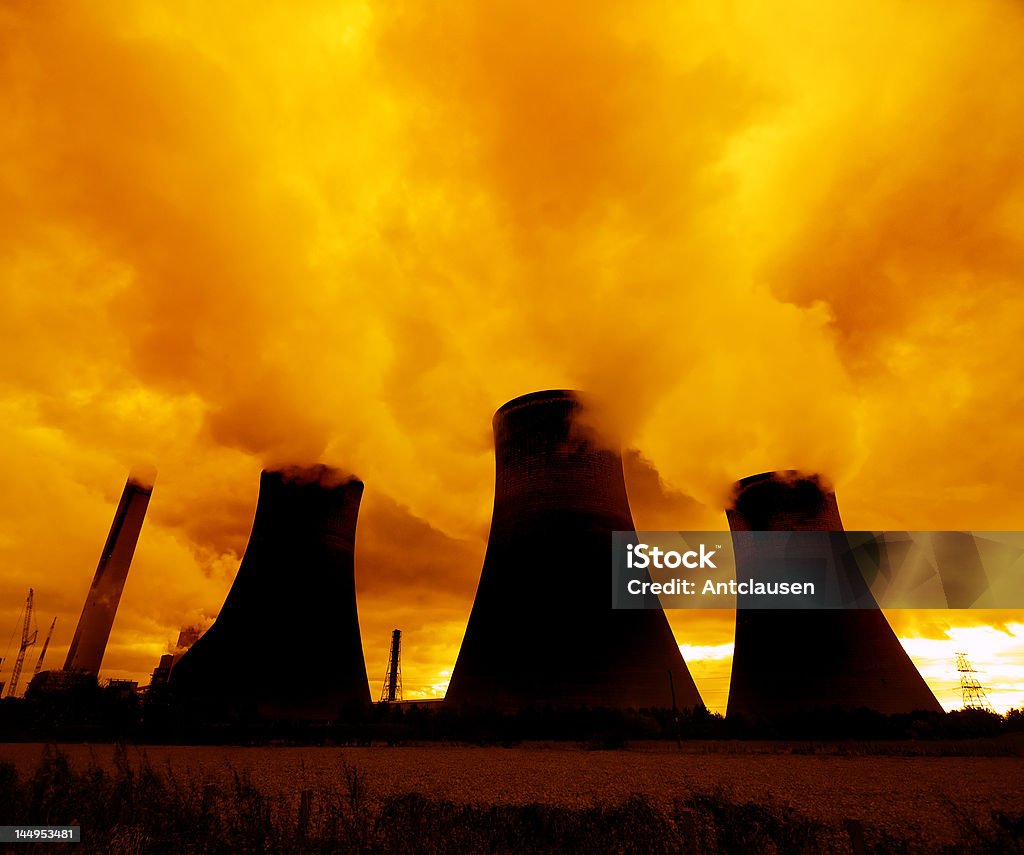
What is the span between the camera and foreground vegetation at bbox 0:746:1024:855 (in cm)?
467

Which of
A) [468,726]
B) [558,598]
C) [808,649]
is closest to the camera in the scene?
[468,726]

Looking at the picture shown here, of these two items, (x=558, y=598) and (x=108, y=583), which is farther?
(x=108, y=583)

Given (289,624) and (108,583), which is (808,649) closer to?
(289,624)

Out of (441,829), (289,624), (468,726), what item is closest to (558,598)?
(468,726)

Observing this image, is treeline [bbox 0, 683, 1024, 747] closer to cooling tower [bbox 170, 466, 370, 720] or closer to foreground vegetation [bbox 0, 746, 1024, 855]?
cooling tower [bbox 170, 466, 370, 720]

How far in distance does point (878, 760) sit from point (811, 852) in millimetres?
9178

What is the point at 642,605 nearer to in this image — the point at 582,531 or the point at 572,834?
the point at 582,531

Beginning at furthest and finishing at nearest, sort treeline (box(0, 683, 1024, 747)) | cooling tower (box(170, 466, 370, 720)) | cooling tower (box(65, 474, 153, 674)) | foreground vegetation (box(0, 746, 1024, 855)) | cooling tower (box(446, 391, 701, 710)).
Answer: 1. cooling tower (box(65, 474, 153, 674))
2. cooling tower (box(170, 466, 370, 720))
3. cooling tower (box(446, 391, 701, 710))
4. treeline (box(0, 683, 1024, 747))
5. foreground vegetation (box(0, 746, 1024, 855))

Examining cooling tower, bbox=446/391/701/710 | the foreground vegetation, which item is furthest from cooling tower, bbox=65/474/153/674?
the foreground vegetation

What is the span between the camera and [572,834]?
16.2ft

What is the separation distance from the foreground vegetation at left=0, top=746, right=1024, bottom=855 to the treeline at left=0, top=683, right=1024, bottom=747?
975 cm

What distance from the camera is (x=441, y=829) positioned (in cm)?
505

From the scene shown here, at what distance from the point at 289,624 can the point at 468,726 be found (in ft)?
27.7

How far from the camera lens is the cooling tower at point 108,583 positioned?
95.6ft
